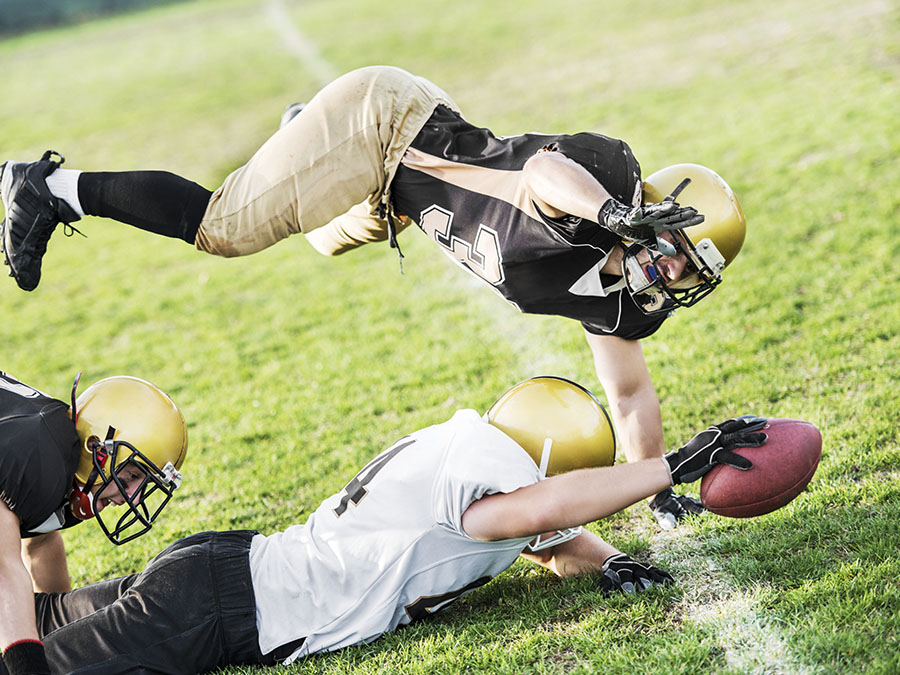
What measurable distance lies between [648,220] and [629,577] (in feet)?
3.90

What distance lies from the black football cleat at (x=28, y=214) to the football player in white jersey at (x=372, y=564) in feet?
4.03

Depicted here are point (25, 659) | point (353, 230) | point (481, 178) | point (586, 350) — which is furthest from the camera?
point (586, 350)

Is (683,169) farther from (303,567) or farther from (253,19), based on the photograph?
(253,19)

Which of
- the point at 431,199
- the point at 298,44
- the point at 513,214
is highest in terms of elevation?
the point at 298,44

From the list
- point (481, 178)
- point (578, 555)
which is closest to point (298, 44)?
point (481, 178)

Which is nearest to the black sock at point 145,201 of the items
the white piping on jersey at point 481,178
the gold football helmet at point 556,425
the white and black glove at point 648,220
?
the white piping on jersey at point 481,178

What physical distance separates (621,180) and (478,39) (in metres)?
13.0

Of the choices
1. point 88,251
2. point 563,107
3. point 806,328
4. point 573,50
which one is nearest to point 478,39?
point 573,50

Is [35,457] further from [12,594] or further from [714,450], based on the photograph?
[714,450]

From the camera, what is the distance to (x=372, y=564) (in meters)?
2.88

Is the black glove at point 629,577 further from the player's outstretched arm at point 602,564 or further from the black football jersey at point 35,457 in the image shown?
the black football jersey at point 35,457

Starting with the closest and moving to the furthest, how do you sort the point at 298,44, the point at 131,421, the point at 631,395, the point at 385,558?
1. the point at 385,558
2. the point at 131,421
3. the point at 631,395
4. the point at 298,44

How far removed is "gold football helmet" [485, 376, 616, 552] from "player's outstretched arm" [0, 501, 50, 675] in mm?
1480

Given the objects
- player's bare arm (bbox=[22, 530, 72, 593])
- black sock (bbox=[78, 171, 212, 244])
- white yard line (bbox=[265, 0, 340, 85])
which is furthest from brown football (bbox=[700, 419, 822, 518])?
white yard line (bbox=[265, 0, 340, 85])
